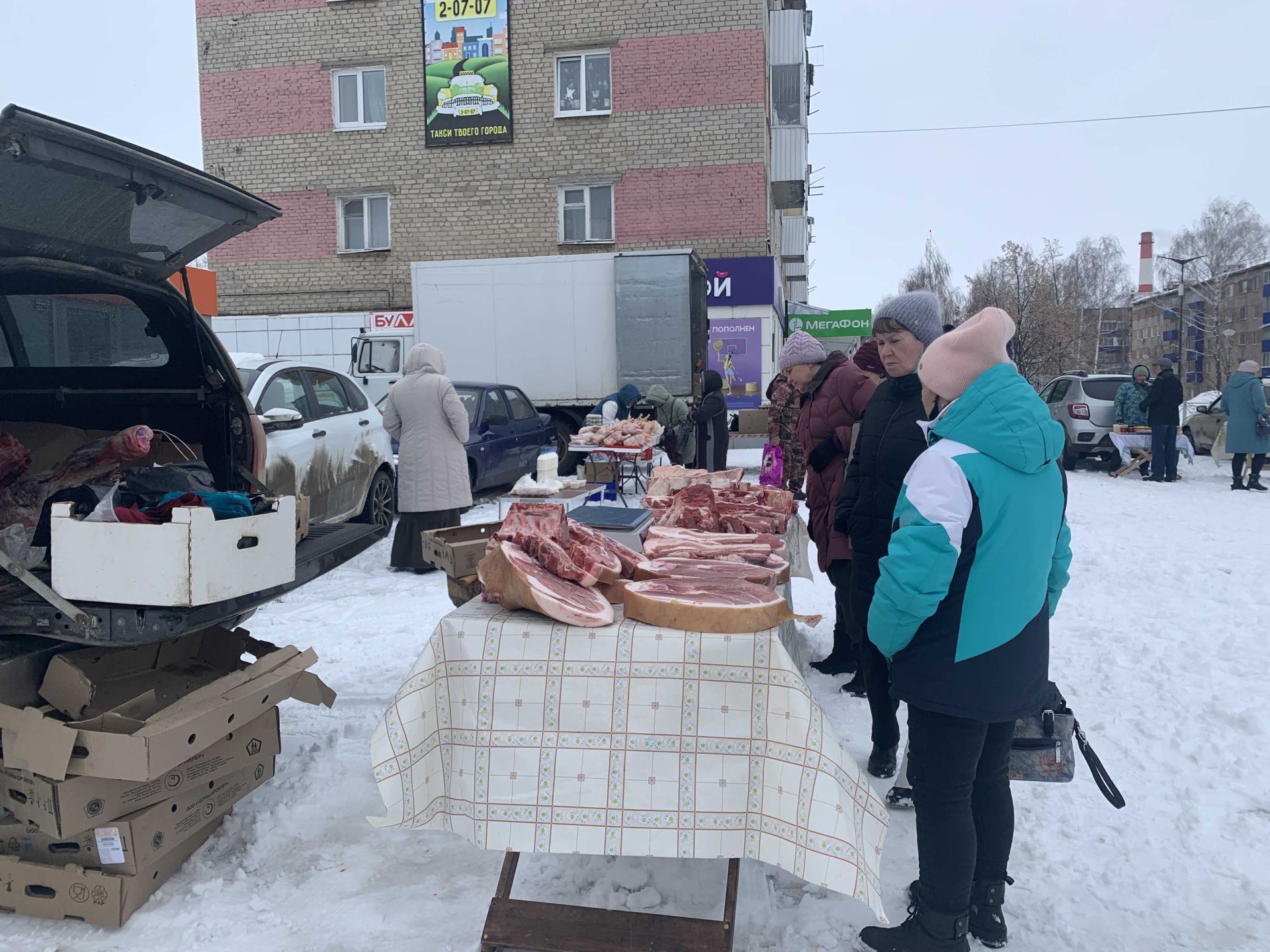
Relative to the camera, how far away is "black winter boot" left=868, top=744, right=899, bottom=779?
393 centimetres

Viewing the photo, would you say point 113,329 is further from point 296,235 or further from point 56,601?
point 296,235

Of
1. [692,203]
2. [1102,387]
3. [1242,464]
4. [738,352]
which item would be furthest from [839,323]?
[1242,464]

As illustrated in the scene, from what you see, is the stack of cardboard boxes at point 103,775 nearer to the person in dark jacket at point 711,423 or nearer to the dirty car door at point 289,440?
the dirty car door at point 289,440

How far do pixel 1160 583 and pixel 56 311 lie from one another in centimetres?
803

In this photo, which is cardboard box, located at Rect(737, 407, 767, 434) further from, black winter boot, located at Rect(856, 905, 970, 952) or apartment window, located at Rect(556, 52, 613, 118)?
black winter boot, located at Rect(856, 905, 970, 952)

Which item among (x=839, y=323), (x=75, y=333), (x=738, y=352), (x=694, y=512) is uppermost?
(x=839, y=323)

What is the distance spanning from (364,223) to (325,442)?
45.4ft

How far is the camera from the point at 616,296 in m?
13.7

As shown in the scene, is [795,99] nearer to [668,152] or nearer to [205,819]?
[668,152]

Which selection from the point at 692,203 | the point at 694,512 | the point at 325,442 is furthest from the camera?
the point at 692,203

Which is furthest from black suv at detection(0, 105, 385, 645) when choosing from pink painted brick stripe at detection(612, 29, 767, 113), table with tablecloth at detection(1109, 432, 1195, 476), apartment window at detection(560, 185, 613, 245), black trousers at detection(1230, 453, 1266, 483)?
pink painted brick stripe at detection(612, 29, 767, 113)

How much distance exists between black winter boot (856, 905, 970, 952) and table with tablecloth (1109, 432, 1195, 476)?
14.4m

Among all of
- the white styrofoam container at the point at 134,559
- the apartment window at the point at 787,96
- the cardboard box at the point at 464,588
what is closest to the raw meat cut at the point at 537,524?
the cardboard box at the point at 464,588

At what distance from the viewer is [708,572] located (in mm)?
3084
